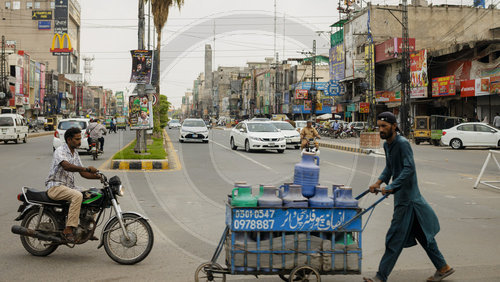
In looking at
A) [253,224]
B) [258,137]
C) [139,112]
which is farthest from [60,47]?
[253,224]

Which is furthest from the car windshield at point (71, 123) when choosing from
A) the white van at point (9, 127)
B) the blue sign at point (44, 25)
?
the blue sign at point (44, 25)

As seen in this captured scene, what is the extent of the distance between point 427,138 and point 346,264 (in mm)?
32840

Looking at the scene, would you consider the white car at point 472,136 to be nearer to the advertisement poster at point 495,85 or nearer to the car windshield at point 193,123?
the advertisement poster at point 495,85

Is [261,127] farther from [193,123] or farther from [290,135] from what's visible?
[193,123]

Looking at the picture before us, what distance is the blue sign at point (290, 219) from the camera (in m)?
4.56

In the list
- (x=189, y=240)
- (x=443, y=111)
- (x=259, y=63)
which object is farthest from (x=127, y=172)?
(x=259, y=63)

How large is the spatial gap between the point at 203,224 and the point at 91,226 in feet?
7.30

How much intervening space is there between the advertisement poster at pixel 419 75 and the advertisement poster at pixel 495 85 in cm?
804

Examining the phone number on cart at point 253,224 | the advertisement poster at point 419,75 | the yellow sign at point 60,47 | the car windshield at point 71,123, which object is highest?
the yellow sign at point 60,47

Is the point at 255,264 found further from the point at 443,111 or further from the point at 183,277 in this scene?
the point at 443,111

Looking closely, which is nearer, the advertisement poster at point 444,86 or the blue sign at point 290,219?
the blue sign at point 290,219

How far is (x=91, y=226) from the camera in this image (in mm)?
6023

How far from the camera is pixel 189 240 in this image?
6883 mm

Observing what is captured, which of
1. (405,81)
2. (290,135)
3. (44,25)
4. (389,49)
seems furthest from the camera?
(44,25)
